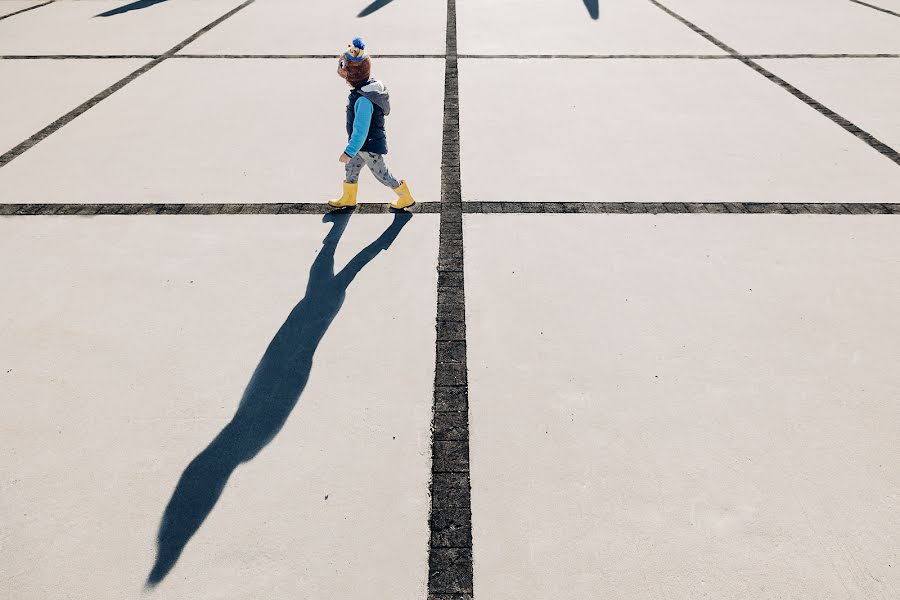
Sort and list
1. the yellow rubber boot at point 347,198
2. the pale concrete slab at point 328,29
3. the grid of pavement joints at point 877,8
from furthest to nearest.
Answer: the grid of pavement joints at point 877,8 < the pale concrete slab at point 328,29 < the yellow rubber boot at point 347,198

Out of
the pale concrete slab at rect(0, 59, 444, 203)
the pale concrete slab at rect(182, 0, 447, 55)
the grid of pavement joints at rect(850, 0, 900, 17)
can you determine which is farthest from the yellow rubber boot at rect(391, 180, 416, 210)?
the grid of pavement joints at rect(850, 0, 900, 17)

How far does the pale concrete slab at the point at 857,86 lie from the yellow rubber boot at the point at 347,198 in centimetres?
578

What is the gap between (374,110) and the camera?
4.46m

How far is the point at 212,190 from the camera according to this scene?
523 centimetres

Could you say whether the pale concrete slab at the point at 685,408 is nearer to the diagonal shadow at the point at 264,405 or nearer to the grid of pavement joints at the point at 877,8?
the diagonal shadow at the point at 264,405

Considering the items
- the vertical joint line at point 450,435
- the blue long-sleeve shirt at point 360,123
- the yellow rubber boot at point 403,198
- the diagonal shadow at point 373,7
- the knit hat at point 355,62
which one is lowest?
the vertical joint line at point 450,435

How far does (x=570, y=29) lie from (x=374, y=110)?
7177mm

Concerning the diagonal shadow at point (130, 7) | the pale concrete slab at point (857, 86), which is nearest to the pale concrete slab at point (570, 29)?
the pale concrete slab at point (857, 86)

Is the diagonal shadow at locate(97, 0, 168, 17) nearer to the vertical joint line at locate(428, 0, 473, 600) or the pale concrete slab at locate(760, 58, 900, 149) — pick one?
the vertical joint line at locate(428, 0, 473, 600)

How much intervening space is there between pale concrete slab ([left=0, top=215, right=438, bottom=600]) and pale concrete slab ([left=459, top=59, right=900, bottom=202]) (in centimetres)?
178

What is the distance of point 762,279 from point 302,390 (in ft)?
11.2

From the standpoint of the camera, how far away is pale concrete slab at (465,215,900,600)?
2.48 m

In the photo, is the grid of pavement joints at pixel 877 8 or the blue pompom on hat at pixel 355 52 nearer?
the blue pompom on hat at pixel 355 52

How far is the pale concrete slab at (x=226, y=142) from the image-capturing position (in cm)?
527
